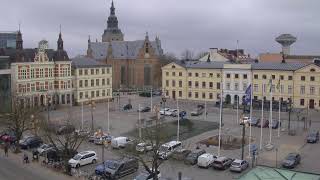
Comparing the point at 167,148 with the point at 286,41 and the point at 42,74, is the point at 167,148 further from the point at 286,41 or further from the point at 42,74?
the point at 286,41

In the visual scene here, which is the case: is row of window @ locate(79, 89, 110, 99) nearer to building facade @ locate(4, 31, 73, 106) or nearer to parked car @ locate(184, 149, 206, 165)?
building facade @ locate(4, 31, 73, 106)

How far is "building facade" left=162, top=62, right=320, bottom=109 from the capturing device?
66.2 metres

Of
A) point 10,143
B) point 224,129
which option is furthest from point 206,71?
point 10,143

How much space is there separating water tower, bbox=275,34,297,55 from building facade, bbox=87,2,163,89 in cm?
4156

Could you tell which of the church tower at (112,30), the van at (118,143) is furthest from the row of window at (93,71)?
the church tower at (112,30)

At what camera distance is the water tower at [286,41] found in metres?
125

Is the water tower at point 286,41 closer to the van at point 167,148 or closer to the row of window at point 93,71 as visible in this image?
the row of window at point 93,71

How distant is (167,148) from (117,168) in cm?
718

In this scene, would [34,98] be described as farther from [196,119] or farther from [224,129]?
[224,129]

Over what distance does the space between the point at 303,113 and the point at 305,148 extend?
21.6 metres

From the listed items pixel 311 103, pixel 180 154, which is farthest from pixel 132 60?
pixel 180 154

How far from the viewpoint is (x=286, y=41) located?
126m

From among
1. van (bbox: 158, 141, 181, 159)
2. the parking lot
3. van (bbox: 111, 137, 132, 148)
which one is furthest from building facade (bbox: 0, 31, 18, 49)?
van (bbox: 158, 141, 181, 159)

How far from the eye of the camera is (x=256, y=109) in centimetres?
6612
